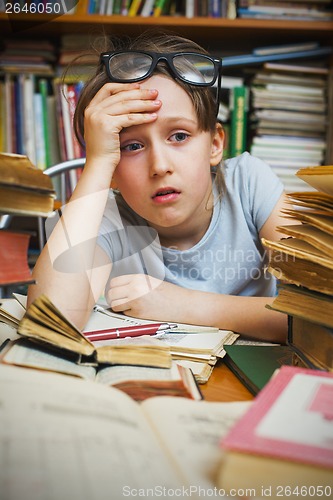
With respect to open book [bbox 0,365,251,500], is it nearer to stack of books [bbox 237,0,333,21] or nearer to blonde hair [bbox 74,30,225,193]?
blonde hair [bbox 74,30,225,193]

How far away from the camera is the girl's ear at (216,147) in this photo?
1135 mm

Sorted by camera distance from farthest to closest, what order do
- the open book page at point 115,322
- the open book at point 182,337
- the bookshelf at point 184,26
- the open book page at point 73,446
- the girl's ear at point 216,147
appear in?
the bookshelf at point 184,26 → the girl's ear at point 216,147 → the open book page at point 115,322 → the open book at point 182,337 → the open book page at point 73,446

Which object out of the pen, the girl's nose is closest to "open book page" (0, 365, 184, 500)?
the pen

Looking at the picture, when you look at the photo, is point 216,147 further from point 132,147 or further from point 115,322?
point 115,322

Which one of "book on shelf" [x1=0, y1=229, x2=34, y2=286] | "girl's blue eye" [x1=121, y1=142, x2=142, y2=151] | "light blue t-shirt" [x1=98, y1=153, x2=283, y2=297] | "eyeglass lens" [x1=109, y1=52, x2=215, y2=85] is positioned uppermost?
"eyeglass lens" [x1=109, y1=52, x2=215, y2=85]

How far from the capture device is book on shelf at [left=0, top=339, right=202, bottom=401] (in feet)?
1.56

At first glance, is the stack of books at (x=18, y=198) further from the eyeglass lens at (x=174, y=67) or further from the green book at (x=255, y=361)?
the eyeglass lens at (x=174, y=67)

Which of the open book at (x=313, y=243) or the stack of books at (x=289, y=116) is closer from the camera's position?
the open book at (x=313, y=243)

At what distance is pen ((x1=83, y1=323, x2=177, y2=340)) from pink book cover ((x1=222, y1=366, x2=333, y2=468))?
0.34 m

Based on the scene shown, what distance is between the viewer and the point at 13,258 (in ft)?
1.78

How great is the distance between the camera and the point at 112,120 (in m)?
0.91

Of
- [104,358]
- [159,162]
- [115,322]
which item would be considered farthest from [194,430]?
[159,162]

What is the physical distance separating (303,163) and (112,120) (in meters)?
1.32

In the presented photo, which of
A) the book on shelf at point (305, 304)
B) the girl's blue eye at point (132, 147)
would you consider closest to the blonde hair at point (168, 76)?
the girl's blue eye at point (132, 147)
